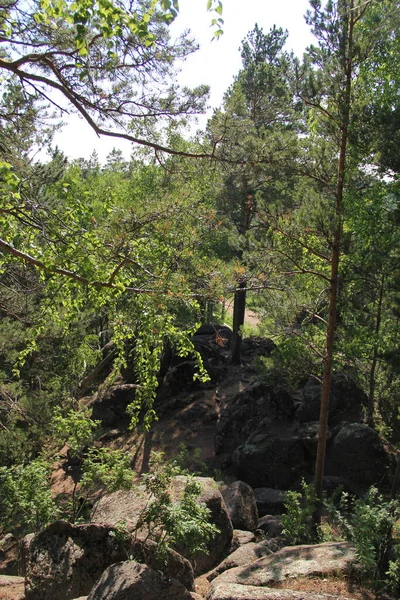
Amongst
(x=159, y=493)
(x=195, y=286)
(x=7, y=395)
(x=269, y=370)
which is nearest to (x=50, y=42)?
(x=195, y=286)

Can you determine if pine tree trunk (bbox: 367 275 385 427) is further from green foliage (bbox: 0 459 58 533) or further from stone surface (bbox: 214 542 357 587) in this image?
green foliage (bbox: 0 459 58 533)

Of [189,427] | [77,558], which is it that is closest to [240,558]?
[77,558]

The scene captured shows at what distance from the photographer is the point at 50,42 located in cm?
604

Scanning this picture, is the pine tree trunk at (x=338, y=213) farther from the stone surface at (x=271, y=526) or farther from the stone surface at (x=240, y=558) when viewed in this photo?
the stone surface at (x=240, y=558)

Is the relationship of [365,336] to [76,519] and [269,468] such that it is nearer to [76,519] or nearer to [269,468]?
[269,468]

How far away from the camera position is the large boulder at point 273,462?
14.7 m

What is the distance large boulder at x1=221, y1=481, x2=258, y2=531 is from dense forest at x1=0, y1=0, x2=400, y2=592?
1.67 metres

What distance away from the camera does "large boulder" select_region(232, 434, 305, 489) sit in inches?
579

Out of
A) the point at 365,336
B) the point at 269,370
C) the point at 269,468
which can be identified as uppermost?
the point at 365,336

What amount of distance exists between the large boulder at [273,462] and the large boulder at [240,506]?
3284mm

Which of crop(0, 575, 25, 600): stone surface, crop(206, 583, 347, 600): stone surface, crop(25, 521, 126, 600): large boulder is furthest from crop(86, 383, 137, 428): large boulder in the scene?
crop(206, 583, 347, 600): stone surface

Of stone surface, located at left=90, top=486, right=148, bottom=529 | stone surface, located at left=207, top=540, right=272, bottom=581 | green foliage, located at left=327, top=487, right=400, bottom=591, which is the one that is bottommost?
stone surface, located at left=207, top=540, right=272, bottom=581

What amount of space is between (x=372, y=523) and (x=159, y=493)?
2.45 metres

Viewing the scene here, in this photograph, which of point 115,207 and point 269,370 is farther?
point 269,370
